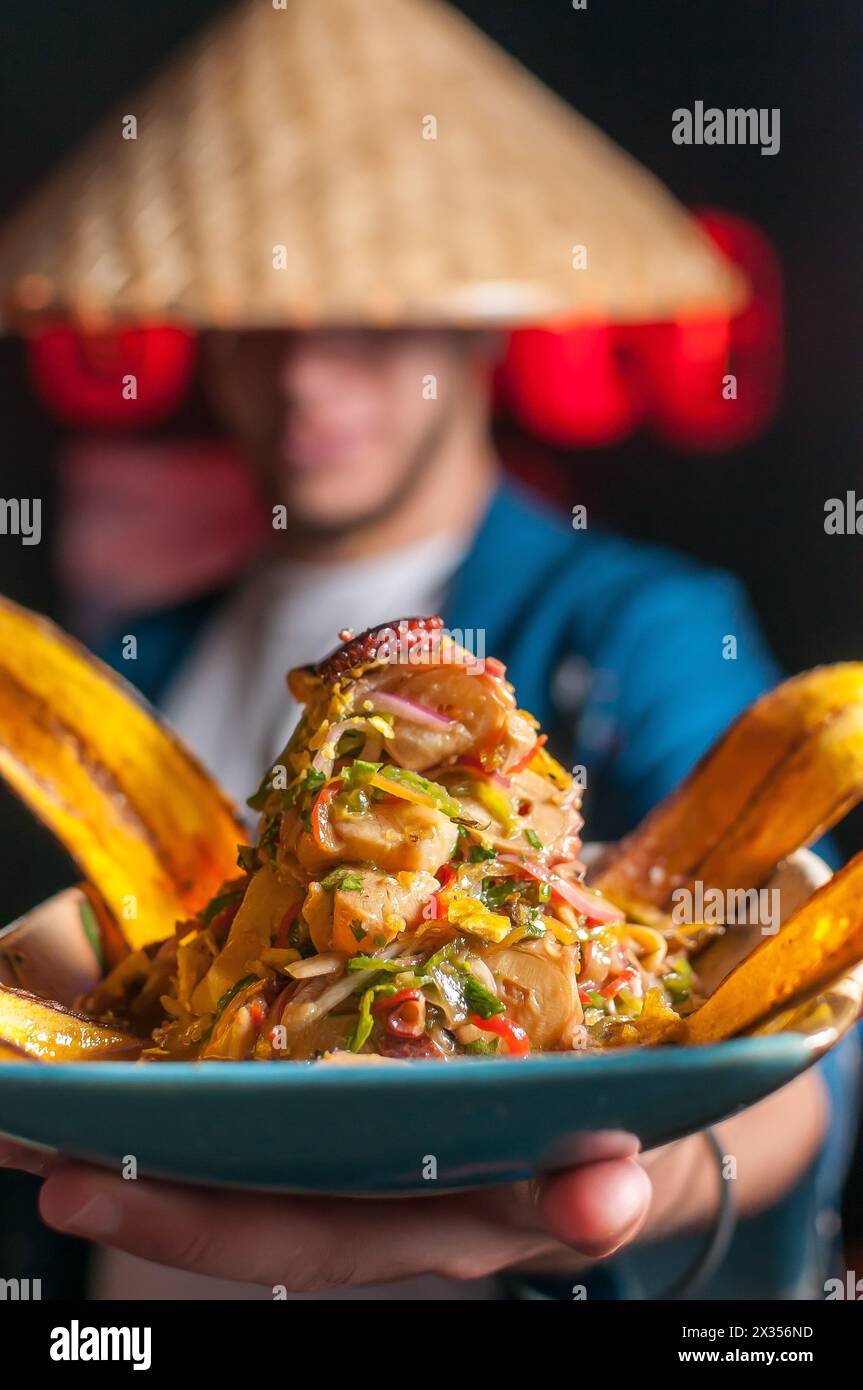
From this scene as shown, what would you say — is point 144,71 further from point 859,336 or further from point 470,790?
point 470,790

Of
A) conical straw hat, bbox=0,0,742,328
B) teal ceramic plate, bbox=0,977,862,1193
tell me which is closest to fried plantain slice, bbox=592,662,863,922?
teal ceramic plate, bbox=0,977,862,1193

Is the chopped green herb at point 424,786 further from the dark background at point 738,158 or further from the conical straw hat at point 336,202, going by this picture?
the dark background at point 738,158

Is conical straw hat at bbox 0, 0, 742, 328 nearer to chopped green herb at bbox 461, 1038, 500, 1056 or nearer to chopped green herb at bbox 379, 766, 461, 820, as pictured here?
chopped green herb at bbox 379, 766, 461, 820

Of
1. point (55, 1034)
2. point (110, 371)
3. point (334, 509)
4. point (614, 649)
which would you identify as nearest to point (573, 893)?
point (55, 1034)

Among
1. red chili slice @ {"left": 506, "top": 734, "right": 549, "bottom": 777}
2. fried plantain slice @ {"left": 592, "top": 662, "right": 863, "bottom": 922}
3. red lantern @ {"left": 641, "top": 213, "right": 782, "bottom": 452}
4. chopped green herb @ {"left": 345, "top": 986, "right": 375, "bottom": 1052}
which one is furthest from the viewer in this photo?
red lantern @ {"left": 641, "top": 213, "right": 782, "bottom": 452}

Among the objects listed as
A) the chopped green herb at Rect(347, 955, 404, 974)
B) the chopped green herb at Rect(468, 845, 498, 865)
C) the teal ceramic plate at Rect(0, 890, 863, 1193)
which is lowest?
the teal ceramic plate at Rect(0, 890, 863, 1193)

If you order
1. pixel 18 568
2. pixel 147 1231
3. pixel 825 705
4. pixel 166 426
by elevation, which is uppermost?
pixel 166 426

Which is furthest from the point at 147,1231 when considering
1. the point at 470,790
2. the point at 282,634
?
the point at 282,634
